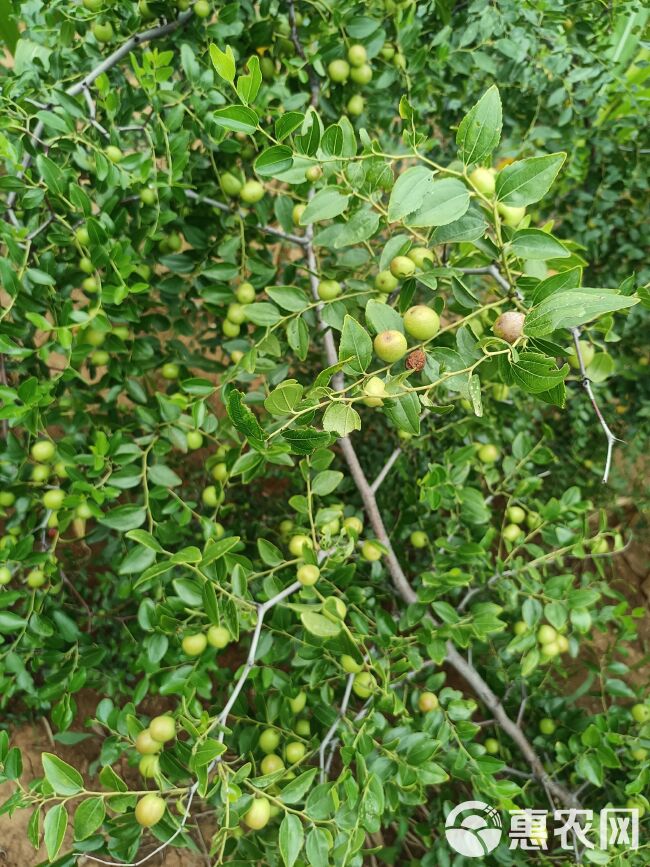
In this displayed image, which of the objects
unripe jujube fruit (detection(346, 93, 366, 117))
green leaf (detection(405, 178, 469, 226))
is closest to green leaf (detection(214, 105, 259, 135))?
green leaf (detection(405, 178, 469, 226))

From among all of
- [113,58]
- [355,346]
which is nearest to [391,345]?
[355,346]

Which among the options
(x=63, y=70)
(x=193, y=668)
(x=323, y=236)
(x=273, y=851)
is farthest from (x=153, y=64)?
(x=273, y=851)

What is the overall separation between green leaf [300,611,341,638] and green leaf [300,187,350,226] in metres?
0.53

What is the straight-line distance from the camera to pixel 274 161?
72 cm

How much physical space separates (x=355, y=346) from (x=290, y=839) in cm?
60

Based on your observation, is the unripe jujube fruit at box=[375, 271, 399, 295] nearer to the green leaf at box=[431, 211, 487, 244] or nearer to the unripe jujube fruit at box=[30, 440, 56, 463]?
the green leaf at box=[431, 211, 487, 244]

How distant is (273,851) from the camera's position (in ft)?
3.22

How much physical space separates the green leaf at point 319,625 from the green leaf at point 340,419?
0.37 m

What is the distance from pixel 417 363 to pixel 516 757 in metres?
1.22

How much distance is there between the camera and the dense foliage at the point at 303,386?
728 millimetres

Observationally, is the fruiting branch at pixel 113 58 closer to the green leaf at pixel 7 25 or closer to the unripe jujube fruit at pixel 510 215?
the green leaf at pixel 7 25

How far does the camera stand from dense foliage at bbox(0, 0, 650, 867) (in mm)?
728

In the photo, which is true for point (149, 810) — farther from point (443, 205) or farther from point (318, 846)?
point (443, 205)

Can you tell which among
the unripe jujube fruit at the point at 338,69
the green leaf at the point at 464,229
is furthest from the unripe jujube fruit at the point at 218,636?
the unripe jujube fruit at the point at 338,69
